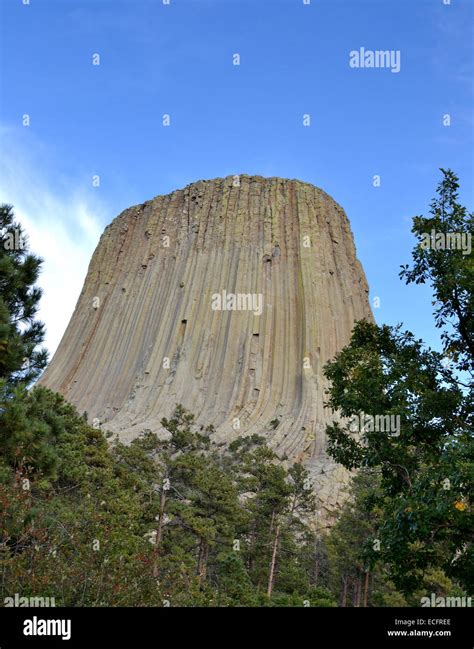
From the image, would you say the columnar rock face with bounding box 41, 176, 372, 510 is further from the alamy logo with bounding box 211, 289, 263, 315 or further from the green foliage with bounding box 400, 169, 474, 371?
the green foliage with bounding box 400, 169, 474, 371

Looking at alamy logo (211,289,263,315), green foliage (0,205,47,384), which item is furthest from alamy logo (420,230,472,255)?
alamy logo (211,289,263,315)

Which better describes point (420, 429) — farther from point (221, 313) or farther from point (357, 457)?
point (221, 313)

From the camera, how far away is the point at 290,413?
48719 millimetres

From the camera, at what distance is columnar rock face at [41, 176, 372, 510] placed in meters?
49.9

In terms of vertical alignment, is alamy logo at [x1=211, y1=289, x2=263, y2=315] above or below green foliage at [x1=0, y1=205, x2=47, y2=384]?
above

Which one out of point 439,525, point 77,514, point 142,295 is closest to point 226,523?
point 77,514

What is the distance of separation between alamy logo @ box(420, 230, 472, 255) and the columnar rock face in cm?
3399

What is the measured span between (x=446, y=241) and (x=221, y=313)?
45.7 metres
